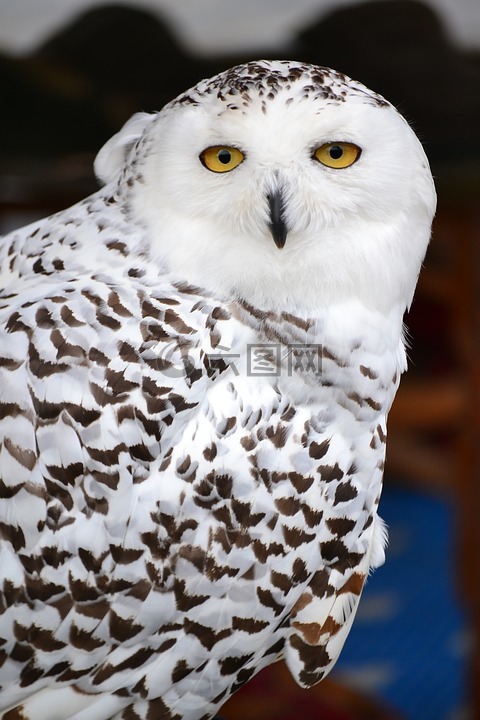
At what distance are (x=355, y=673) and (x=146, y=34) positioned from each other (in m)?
2.27

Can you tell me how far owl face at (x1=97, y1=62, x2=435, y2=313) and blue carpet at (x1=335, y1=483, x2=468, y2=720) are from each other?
204cm

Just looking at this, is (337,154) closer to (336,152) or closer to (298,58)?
(336,152)

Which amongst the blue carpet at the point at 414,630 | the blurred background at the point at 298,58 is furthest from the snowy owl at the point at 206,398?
the blue carpet at the point at 414,630

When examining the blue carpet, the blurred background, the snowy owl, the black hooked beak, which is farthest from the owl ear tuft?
the blue carpet

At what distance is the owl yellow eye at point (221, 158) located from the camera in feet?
3.05

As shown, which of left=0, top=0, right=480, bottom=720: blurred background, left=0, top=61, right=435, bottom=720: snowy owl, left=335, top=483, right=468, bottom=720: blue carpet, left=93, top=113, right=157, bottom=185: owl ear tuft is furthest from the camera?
left=335, top=483, right=468, bottom=720: blue carpet

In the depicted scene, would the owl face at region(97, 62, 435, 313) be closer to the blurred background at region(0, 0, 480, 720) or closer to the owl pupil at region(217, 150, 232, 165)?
the owl pupil at region(217, 150, 232, 165)

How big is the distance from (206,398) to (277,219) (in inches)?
8.6

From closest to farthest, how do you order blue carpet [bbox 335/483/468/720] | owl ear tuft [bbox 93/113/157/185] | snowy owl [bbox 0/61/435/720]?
snowy owl [bbox 0/61/435/720], owl ear tuft [bbox 93/113/157/185], blue carpet [bbox 335/483/468/720]

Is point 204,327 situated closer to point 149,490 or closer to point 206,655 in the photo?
point 149,490

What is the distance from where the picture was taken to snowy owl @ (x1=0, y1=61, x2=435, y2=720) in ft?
2.96

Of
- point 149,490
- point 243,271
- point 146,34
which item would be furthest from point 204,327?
point 146,34

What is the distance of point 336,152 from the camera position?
36.9 inches

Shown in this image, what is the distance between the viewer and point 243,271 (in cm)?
95
